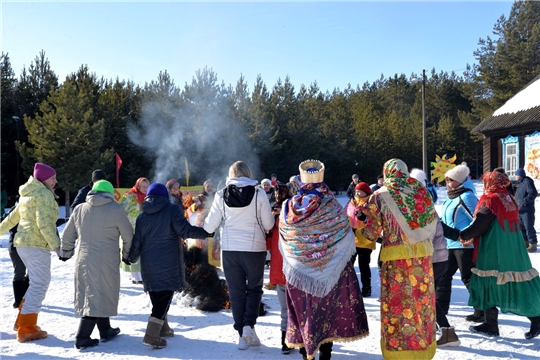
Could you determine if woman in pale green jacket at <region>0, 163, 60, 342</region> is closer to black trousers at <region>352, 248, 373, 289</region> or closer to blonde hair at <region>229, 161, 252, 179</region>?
blonde hair at <region>229, 161, 252, 179</region>

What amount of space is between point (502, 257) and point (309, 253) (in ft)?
7.03

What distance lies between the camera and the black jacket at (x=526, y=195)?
31.6ft

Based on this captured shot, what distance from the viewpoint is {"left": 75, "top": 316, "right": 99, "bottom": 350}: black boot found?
4.60 meters

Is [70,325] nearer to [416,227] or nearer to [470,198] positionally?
[416,227]

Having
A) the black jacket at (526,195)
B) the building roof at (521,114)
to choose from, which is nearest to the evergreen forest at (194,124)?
the building roof at (521,114)

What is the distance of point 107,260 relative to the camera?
462 cm

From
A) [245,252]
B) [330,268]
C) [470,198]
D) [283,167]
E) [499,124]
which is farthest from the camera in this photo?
[283,167]

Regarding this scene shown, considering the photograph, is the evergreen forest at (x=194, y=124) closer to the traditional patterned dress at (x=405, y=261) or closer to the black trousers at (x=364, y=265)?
the black trousers at (x=364, y=265)

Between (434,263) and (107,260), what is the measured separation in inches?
130

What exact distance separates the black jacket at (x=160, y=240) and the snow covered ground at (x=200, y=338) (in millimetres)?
685

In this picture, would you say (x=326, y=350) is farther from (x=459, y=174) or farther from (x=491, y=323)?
(x=459, y=174)

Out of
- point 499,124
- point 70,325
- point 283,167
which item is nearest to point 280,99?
point 283,167

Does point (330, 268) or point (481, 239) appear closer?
point (330, 268)

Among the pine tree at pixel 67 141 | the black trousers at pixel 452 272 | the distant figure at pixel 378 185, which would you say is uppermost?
the pine tree at pixel 67 141
